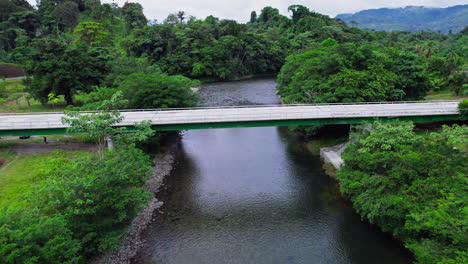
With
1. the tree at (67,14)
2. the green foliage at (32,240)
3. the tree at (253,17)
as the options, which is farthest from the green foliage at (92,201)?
the tree at (253,17)

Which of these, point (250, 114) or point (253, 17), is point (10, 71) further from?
point (253, 17)

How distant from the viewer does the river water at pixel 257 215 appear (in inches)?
798

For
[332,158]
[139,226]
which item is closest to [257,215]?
[139,226]

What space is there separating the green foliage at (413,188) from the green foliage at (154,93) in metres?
22.0

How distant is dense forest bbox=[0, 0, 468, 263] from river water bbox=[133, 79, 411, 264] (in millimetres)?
2279

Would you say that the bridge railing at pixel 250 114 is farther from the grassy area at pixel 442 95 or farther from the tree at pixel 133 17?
the tree at pixel 133 17

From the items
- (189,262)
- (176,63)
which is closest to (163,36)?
(176,63)

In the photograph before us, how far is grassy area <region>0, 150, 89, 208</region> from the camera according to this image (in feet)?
73.1

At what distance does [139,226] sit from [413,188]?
20258 mm

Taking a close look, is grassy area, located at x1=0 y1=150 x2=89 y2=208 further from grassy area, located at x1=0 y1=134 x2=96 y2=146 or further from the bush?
the bush

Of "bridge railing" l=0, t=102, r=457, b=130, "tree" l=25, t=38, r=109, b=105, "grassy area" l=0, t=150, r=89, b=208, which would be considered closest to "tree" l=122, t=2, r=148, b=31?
"tree" l=25, t=38, r=109, b=105

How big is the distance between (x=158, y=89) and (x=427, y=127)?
33.9 meters

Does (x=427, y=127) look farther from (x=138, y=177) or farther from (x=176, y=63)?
(x=176, y=63)

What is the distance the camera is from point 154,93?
36.7m
